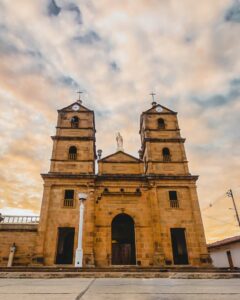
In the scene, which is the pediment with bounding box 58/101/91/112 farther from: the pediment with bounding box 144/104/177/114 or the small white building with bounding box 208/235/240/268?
the small white building with bounding box 208/235/240/268

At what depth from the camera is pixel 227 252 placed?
26656 mm

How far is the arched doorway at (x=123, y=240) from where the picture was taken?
18812mm

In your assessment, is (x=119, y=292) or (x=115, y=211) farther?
(x=115, y=211)

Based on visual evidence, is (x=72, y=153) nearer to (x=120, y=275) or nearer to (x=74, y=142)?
(x=74, y=142)

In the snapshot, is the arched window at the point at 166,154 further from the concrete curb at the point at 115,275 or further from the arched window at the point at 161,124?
the concrete curb at the point at 115,275

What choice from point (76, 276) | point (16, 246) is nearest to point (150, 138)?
point (16, 246)

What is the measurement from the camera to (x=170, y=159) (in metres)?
22.5

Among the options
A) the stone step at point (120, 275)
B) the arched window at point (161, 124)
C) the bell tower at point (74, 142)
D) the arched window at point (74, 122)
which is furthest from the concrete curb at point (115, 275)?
the arched window at point (161, 124)

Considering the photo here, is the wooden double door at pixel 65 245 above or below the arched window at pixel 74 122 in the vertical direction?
below

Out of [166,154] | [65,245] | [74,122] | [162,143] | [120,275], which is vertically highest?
[74,122]

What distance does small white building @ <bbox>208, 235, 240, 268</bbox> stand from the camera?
2420 cm

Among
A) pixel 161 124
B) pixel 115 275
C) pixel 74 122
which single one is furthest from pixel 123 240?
pixel 115 275

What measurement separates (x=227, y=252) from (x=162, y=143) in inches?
613

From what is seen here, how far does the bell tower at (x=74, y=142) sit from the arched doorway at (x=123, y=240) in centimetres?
522
